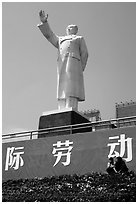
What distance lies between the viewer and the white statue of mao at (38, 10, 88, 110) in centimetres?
1130

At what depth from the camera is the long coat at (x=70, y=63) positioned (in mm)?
11344

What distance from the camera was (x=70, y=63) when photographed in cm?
1150

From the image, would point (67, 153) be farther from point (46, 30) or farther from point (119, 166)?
point (46, 30)

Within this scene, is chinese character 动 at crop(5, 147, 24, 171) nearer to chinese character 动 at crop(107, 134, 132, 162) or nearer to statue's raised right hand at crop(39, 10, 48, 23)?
chinese character 动 at crop(107, 134, 132, 162)

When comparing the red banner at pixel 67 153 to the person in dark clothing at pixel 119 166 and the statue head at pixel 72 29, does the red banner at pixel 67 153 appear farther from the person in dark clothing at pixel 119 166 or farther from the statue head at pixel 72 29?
the statue head at pixel 72 29

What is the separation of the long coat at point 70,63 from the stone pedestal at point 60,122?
0.68 m

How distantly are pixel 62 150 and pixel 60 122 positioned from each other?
1415mm

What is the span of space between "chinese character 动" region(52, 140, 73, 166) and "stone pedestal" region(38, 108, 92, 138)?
0.64 m

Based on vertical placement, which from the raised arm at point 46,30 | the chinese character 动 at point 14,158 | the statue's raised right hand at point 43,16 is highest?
the statue's raised right hand at point 43,16

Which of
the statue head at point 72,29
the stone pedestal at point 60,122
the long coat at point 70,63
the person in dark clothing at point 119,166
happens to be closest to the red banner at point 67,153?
the stone pedestal at point 60,122

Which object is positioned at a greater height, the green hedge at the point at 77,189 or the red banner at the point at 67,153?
the red banner at the point at 67,153

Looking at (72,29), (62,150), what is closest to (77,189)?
(62,150)

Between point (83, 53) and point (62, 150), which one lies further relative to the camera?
point (83, 53)

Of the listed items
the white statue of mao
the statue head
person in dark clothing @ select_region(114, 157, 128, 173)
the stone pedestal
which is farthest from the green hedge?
the statue head
